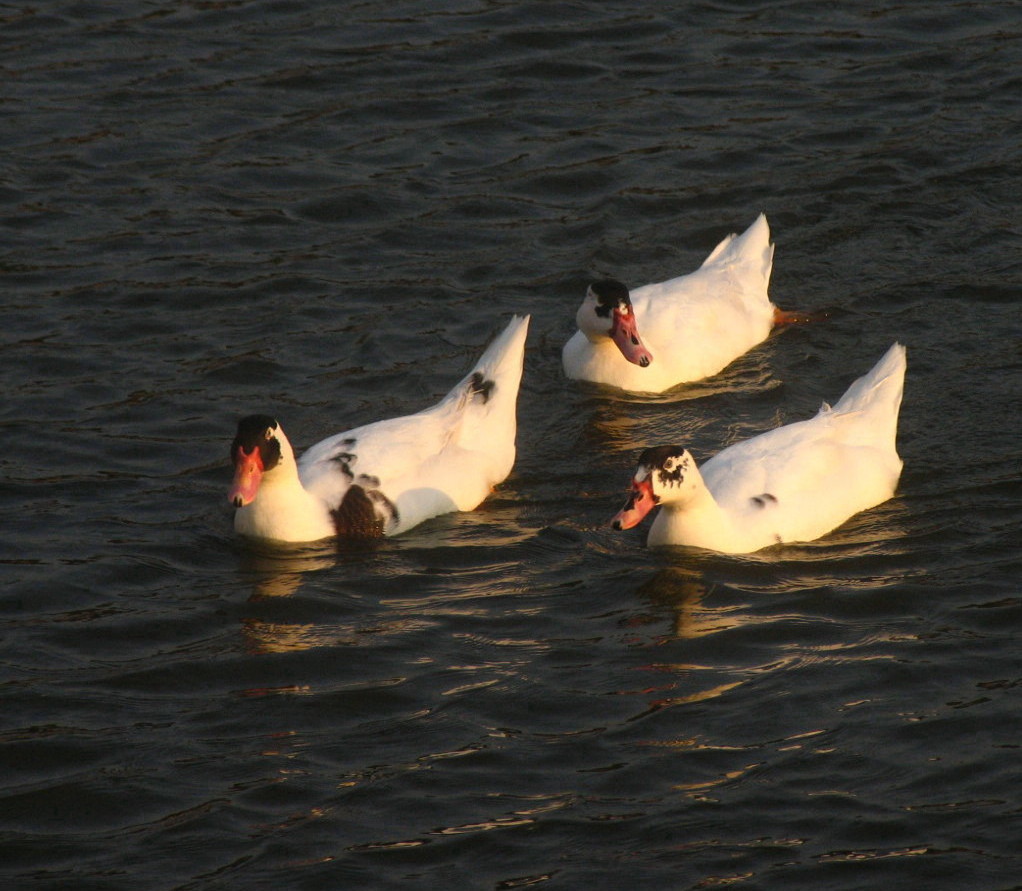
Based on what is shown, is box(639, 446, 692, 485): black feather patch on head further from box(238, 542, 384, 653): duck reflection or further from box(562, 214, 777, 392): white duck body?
box(562, 214, 777, 392): white duck body

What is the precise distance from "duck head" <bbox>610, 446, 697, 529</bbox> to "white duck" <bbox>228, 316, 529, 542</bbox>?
1.22 metres

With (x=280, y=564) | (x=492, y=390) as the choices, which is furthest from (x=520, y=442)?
(x=280, y=564)

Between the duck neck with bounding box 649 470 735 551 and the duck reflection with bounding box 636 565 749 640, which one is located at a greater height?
the duck neck with bounding box 649 470 735 551

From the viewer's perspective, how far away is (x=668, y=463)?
8609mm

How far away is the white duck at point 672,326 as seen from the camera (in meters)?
10.8

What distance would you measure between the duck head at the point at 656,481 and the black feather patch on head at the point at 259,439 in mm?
1751

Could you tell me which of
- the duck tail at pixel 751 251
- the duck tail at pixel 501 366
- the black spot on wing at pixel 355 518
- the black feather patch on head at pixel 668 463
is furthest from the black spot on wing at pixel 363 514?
the duck tail at pixel 751 251

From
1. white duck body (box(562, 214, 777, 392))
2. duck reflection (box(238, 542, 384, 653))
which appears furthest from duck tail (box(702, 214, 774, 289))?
duck reflection (box(238, 542, 384, 653))

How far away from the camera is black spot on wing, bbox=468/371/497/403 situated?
391 inches

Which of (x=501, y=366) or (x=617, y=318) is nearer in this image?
(x=501, y=366)

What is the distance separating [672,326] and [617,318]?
61 cm

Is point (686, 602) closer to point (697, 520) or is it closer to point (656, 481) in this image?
point (697, 520)

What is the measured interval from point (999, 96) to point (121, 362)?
746cm

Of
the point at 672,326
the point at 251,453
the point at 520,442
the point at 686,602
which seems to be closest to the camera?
the point at 686,602
